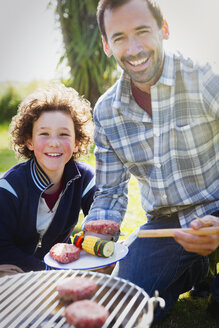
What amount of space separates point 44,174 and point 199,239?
47.2 inches

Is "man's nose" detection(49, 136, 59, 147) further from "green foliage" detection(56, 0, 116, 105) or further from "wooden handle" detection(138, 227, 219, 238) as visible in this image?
"green foliage" detection(56, 0, 116, 105)

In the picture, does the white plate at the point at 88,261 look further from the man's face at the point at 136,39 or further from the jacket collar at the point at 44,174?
the man's face at the point at 136,39

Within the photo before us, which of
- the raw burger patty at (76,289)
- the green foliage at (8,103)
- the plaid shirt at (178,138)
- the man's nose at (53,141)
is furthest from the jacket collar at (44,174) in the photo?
the green foliage at (8,103)

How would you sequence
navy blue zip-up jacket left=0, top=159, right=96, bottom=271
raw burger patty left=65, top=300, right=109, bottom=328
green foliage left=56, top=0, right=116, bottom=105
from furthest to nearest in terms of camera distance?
green foliage left=56, top=0, right=116, bottom=105, navy blue zip-up jacket left=0, top=159, right=96, bottom=271, raw burger patty left=65, top=300, right=109, bottom=328

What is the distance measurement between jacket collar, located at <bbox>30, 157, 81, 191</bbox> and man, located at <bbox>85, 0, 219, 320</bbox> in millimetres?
381

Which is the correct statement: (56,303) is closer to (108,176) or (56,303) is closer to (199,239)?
(199,239)

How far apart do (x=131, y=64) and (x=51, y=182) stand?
0.93 metres

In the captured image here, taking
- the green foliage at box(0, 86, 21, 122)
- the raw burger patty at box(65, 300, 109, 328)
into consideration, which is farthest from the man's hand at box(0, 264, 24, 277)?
the green foliage at box(0, 86, 21, 122)

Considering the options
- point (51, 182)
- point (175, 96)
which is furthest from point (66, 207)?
point (175, 96)

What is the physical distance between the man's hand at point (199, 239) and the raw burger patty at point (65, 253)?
0.49 metres

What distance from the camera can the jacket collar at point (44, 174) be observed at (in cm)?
235

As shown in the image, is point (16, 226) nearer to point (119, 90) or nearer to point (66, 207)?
point (66, 207)

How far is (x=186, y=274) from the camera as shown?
2186 mm

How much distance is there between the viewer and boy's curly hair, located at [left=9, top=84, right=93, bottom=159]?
2.56 meters
